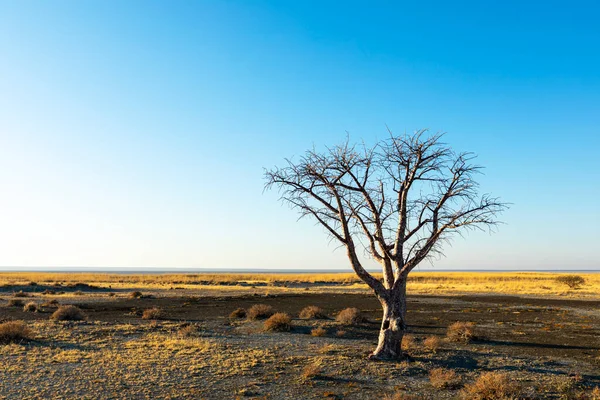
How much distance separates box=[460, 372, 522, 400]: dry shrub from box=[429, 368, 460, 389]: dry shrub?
901 millimetres

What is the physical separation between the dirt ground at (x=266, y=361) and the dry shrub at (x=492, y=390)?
Result: 644 mm

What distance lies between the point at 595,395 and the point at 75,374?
1548cm

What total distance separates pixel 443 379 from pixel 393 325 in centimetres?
273

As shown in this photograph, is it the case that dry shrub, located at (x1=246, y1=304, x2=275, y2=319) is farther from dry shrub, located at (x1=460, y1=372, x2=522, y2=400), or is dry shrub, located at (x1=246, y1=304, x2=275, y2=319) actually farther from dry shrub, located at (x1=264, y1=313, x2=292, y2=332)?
dry shrub, located at (x1=460, y1=372, x2=522, y2=400)

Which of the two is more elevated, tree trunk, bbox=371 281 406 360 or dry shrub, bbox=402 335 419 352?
tree trunk, bbox=371 281 406 360


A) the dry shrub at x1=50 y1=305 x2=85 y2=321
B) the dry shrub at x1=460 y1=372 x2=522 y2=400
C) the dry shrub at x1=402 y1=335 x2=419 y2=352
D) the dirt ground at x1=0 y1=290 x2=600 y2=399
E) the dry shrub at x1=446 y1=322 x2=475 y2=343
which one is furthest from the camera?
the dry shrub at x1=50 y1=305 x2=85 y2=321

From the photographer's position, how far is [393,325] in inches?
625

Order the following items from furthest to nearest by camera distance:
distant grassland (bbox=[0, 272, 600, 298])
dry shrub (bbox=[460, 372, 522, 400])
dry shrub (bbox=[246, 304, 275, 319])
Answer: distant grassland (bbox=[0, 272, 600, 298]), dry shrub (bbox=[246, 304, 275, 319]), dry shrub (bbox=[460, 372, 522, 400])

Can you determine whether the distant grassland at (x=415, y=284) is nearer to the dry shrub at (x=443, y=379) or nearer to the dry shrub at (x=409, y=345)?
the dry shrub at (x=409, y=345)

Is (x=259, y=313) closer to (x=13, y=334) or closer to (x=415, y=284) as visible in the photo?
(x=13, y=334)

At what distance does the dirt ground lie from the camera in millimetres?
12914

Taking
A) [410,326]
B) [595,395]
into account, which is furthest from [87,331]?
[595,395]

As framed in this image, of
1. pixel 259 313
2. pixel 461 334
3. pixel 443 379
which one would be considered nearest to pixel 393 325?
pixel 443 379

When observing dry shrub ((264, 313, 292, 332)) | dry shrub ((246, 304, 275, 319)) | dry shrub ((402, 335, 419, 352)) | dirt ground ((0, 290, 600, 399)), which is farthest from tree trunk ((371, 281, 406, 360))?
dry shrub ((246, 304, 275, 319))
